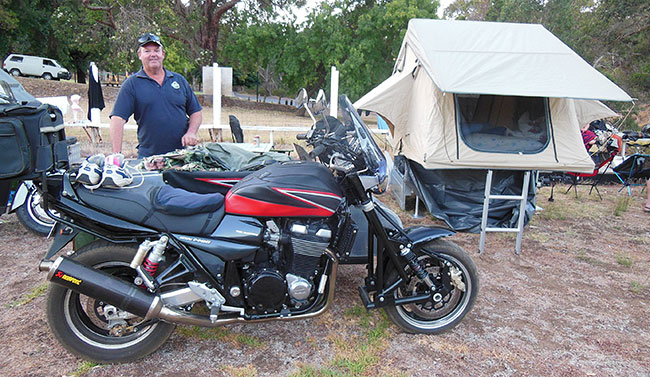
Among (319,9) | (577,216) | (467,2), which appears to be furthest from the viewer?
(467,2)

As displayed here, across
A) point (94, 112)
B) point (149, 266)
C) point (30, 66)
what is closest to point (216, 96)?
point (94, 112)

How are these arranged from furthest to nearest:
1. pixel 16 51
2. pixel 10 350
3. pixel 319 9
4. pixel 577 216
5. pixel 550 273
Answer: pixel 16 51, pixel 319 9, pixel 577 216, pixel 550 273, pixel 10 350

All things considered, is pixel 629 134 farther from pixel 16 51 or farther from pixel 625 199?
pixel 16 51

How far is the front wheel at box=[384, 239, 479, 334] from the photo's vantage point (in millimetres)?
2768

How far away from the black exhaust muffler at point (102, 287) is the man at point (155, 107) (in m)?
1.57

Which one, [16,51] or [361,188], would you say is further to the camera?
[16,51]

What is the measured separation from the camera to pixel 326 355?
2.68 m

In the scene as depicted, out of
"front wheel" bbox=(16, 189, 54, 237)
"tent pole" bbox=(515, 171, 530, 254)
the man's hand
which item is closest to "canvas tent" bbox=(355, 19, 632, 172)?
"tent pole" bbox=(515, 171, 530, 254)

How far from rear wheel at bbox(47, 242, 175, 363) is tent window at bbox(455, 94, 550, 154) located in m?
3.80

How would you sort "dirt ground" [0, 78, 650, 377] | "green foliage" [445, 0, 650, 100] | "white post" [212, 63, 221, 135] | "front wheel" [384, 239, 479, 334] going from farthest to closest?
"green foliage" [445, 0, 650, 100], "white post" [212, 63, 221, 135], "front wheel" [384, 239, 479, 334], "dirt ground" [0, 78, 650, 377]

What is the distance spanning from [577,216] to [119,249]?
6.08 meters

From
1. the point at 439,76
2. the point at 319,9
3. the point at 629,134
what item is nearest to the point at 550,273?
the point at 439,76

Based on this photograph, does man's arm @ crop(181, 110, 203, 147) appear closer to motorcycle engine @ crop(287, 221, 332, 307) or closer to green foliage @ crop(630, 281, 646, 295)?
motorcycle engine @ crop(287, 221, 332, 307)

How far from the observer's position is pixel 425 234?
276 centimetres
